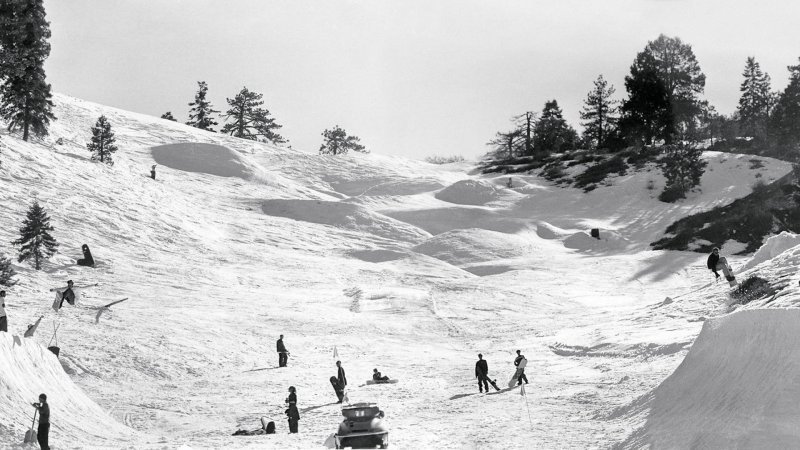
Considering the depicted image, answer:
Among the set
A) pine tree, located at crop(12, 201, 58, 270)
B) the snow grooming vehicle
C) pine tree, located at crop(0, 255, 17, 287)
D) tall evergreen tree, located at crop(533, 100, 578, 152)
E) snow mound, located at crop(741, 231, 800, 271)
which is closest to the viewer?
the snow grooming vehicle

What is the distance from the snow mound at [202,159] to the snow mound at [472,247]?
24244mm

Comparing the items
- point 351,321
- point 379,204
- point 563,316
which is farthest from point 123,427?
point 379,204

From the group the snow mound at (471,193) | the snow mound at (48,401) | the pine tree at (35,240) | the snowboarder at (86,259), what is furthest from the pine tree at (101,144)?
the snow mound at (48,401)

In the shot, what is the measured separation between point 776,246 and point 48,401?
93.4 ft

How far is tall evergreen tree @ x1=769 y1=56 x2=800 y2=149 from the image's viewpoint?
2675 inches

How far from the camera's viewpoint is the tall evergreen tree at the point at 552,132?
325 feet

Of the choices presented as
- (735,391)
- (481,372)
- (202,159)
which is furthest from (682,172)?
(735,391)

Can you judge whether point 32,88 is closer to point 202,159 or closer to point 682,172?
point 202,159

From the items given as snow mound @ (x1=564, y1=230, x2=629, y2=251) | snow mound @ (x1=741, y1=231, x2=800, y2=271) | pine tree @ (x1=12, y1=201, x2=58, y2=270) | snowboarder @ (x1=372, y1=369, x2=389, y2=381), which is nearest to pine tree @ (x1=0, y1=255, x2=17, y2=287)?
pine tree @ (x1=12, y1=201, x2=58, y2=270)

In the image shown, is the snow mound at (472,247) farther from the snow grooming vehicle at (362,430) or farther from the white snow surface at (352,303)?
the snow grooming vehicle at (362,430)

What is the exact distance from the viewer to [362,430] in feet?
52.2

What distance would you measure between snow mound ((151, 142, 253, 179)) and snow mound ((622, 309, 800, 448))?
62089 mm

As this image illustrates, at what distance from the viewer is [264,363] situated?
28234 millimetres

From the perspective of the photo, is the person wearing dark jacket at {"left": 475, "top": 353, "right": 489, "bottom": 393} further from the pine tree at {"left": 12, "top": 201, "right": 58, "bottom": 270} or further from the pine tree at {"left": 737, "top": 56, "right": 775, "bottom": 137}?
the pine tree at {"left": 737, "top": 56, "right": 775, "bottom": 137}
